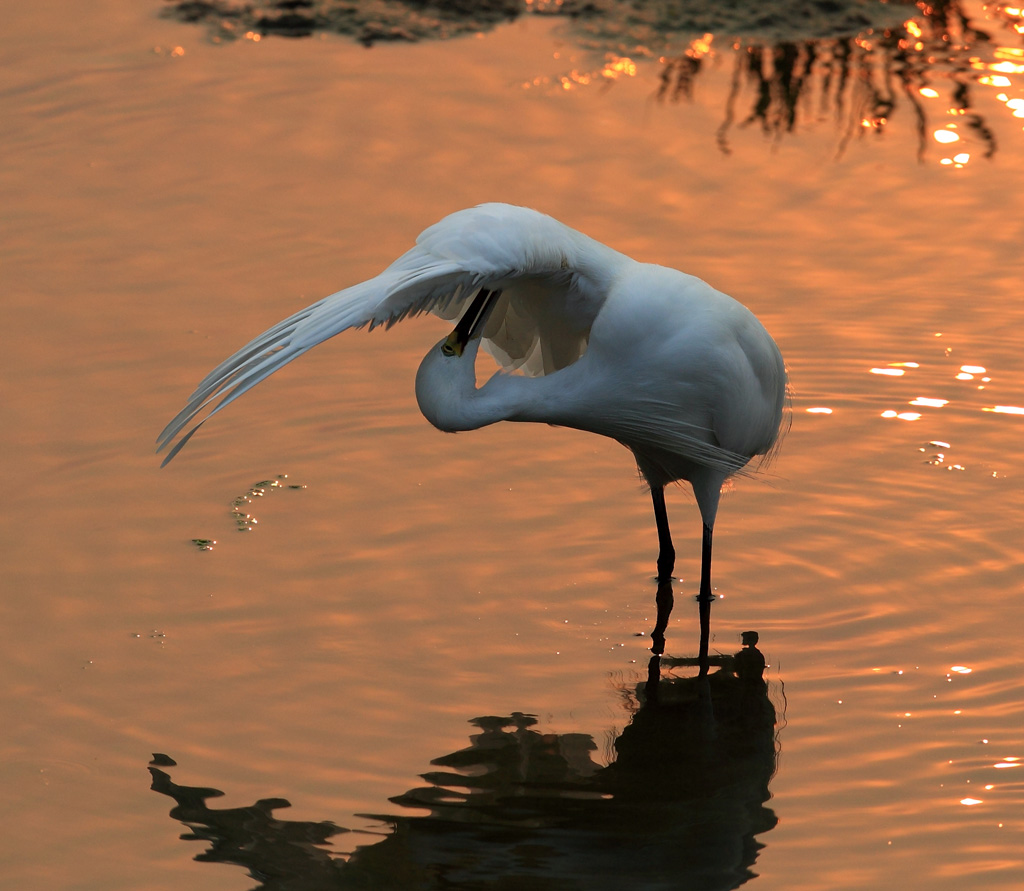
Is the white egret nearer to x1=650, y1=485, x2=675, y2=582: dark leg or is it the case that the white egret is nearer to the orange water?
x1=650, y1=485, x2=675, y2=582: dark leg

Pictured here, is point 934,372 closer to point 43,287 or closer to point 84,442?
point 84,442

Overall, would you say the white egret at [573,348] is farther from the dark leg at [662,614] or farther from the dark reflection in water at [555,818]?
the dark reflection in water at [555,818]

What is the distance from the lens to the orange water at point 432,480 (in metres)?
4.81

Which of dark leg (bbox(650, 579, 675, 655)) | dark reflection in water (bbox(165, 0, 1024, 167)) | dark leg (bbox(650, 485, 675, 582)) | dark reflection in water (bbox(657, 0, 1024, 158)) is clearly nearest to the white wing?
dark leg (bbox(650, 485, 675, 582))

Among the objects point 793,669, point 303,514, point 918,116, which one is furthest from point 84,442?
point 918,116

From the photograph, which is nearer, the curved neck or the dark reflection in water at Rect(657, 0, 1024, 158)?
the curved neck

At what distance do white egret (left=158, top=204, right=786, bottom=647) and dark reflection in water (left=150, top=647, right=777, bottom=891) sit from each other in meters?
0.81

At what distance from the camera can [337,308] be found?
403 cm

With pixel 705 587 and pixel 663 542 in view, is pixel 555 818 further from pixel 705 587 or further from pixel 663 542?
pixel 663 542

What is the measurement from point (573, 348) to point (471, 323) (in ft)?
2.56

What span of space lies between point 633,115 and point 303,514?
14.2 feet

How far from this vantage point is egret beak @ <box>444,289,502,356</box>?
4668 millimetres

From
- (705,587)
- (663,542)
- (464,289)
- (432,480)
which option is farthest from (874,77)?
(464,289)

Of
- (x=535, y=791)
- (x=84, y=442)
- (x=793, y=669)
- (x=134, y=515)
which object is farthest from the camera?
(x=84, y=442)
